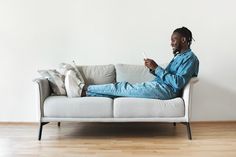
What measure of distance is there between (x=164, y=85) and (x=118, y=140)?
0.71 meters

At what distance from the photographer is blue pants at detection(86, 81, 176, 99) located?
10.8 ft

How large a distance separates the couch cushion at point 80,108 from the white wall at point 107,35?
93 centimetres

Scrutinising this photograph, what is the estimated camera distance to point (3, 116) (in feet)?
13.3

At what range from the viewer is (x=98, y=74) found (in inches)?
148

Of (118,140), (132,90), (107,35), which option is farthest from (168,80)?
(107,35)

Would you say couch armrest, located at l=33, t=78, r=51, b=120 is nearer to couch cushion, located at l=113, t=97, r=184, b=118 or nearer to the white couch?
the white couch

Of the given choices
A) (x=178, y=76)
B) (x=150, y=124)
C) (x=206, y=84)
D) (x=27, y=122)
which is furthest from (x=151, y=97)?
(x=27, y=122)

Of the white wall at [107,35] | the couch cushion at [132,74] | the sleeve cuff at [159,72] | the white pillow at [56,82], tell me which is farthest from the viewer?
the white wall at [107,35]

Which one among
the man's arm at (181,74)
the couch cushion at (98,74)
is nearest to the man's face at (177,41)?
the man's arm at (181,74)

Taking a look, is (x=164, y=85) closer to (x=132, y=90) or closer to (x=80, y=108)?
(x=132, y=90)

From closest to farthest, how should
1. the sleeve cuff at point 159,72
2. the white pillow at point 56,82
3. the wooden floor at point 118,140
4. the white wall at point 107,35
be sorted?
the wooden floor at point 118,140 → the sleeve cuff at point 159,72 → the white pillow at point 56,82 → the white wall at point 107,35

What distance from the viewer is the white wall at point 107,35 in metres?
4.00

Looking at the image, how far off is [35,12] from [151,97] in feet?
5.94

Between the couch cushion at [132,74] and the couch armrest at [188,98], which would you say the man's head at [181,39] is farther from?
the couch cushion at [132,74]
